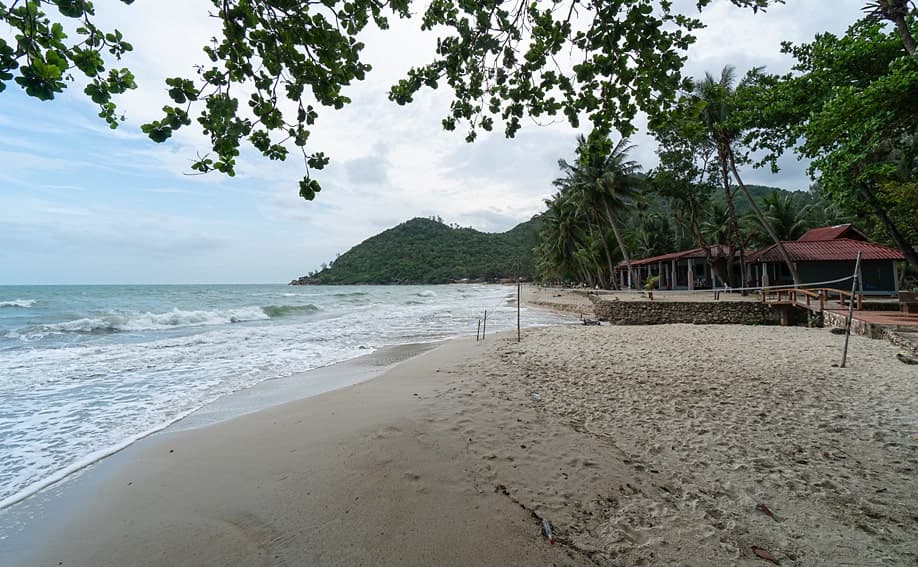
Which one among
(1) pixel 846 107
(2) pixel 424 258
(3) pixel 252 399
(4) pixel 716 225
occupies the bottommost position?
(3) pixel 252 399

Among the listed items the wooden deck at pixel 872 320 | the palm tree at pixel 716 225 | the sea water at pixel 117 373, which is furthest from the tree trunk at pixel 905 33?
the palm tree at pixel 716 225

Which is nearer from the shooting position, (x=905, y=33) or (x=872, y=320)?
(x=905, y=33)

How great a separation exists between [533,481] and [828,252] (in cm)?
2825

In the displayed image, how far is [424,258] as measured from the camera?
93500 millimetres

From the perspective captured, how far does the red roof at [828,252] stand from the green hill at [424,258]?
58027 mm

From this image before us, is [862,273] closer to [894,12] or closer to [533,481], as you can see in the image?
[894,12]

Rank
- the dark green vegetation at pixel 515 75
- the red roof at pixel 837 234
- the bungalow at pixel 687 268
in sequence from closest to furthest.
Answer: the dark green vegetation at pixel 515 75, the red roof at pixel 837 234, the bungalow at pixel 687 268

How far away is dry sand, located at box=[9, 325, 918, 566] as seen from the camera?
2236 millimetres

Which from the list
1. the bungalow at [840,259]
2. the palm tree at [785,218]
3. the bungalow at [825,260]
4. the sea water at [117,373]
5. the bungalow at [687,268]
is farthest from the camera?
the palm tree at [785,218]

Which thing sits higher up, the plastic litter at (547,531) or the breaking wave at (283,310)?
the plastic litter at (547,531)

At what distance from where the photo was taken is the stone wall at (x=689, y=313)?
42.9ft

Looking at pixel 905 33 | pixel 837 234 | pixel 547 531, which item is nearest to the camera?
pixel 547 531

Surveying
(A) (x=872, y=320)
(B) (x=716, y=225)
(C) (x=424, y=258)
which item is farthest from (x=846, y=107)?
(C) (x=424, y=258)

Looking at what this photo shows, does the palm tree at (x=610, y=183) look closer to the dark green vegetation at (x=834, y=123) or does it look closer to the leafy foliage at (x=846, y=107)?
the dark green vegetation at (x=834, y=123)
